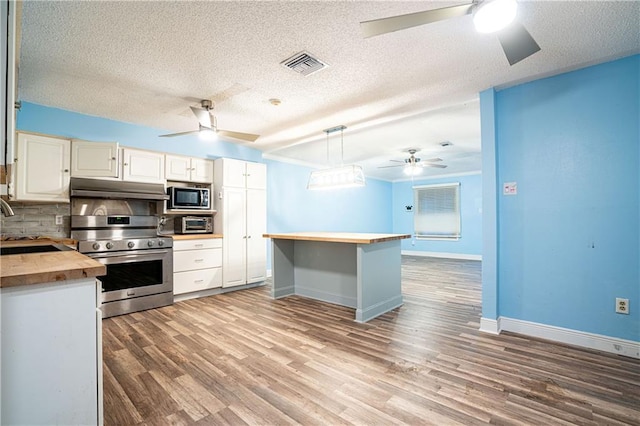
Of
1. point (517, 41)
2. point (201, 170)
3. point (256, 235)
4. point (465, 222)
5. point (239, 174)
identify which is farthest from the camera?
point (465, 222)

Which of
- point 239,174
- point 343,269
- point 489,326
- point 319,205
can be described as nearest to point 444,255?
point 319,205

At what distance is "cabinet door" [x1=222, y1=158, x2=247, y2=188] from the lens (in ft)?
14.6

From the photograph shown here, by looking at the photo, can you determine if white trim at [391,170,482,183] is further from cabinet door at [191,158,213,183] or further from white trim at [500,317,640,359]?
cabinet door at [191,158,213,183]

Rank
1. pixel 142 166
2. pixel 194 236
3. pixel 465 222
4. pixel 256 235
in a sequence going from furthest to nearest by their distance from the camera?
1. pixel 465 222
2. pixel 256 235
3. pixel 194 236
4. pixel 142 166

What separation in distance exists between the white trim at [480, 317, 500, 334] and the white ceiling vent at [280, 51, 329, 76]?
9.30ft

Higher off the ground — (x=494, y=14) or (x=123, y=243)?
(x=494, y=14)

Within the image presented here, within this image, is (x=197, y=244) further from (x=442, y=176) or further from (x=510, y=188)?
(x=442, y=176)

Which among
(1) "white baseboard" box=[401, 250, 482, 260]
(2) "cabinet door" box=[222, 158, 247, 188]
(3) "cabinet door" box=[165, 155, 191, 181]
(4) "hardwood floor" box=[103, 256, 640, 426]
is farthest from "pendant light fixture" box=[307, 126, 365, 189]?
(1) "white baseboard" box=[401, 250, 482, 260]

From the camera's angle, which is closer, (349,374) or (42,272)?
(42,272)

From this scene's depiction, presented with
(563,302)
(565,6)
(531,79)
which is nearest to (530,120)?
(531,79)

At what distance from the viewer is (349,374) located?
6.89 ft

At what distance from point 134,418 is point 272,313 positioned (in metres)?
1.88

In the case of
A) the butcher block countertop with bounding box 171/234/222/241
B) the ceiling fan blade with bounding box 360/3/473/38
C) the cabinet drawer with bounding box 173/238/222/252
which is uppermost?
the ceiling fan blade with bounding box 360/3/473/38

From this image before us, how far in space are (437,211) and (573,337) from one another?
235 inches
